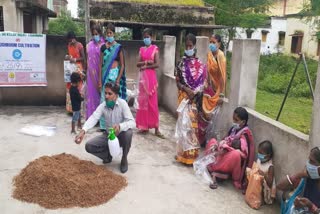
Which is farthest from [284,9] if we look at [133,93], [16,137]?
[16,137]

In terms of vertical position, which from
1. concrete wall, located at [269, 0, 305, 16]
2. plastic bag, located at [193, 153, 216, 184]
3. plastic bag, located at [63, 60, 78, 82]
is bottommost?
plastic bag, located at [193, 153, 216, 184]

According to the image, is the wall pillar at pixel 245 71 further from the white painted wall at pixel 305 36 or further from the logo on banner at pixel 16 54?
the white painted wall at pixel 305 36

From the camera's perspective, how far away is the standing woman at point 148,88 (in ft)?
21.6

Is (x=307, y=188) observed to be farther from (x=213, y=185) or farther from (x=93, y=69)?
(x=93, y=69)

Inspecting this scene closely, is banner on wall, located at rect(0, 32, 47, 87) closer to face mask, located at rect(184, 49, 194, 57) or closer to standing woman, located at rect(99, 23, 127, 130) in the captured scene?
standing woman, located at rect(99, 23, 127, 130)

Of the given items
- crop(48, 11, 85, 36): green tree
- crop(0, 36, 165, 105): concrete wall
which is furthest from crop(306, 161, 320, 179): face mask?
crop(48, 11, 85, 36): green tree

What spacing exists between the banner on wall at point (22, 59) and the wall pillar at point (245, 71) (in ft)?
14.6

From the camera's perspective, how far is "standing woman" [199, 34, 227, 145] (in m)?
5.78

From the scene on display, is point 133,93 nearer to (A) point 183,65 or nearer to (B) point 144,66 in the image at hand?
(B) point 144,66

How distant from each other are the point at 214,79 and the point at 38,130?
10.4 feet

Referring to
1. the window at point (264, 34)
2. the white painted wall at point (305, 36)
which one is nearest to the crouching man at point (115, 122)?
the white painted wall at point (305, 36)

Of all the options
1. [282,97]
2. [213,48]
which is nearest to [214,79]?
[213,48]

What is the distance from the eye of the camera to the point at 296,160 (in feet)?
13.6

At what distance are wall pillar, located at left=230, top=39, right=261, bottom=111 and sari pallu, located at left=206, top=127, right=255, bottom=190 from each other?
69cm
